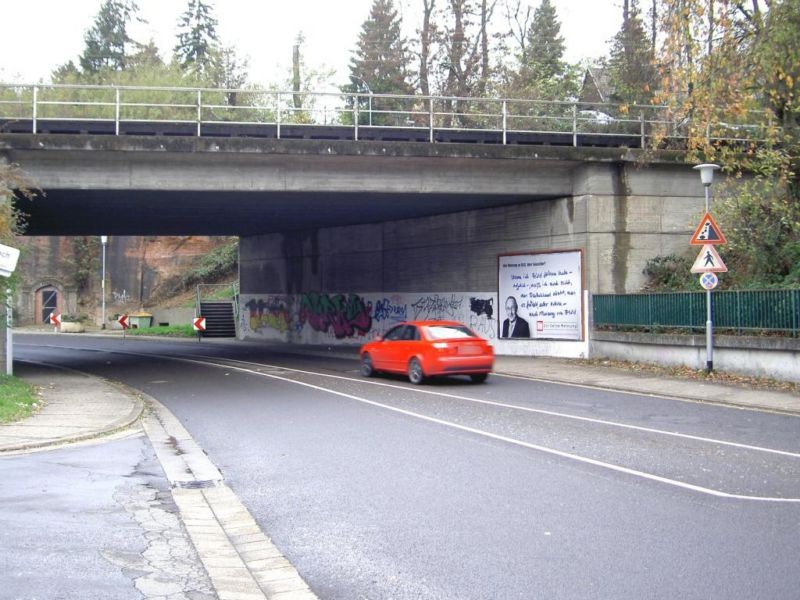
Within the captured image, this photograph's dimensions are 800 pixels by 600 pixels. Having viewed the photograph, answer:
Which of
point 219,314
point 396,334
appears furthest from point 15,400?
point 219,314

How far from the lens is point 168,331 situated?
47.6m

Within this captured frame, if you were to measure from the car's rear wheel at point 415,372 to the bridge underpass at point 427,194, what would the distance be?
6559 mm

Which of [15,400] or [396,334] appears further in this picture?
[396,334]

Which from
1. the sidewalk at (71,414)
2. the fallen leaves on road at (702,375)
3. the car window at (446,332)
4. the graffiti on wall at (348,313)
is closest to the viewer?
the sidewalk at (71,414)

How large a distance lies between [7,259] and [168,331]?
3268cm

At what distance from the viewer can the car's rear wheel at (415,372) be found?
18766 mm

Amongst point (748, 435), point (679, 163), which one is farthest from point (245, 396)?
point (679, 163)

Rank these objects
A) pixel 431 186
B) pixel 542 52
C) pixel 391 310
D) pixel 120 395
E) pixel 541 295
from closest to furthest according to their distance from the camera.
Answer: pixel 120 395 → pixel 431 186 → pixel 541 295 → pixel 391 310 → pixel 542 52

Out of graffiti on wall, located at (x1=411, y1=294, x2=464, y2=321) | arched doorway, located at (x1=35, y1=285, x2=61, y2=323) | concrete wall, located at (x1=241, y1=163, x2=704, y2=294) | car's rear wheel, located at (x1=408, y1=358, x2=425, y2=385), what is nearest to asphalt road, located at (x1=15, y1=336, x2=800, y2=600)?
car's rear wheel, located at (x1=408, y1=358, x2=425, y2=385)

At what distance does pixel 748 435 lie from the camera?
11625 mm

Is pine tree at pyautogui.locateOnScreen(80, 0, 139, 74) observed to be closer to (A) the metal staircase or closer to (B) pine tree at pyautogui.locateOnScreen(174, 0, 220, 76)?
(B) pine tree at pyautogui.locateOnScreen(174, 0, 220, 76)

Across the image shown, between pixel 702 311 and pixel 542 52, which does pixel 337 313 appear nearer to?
pixel 702 311

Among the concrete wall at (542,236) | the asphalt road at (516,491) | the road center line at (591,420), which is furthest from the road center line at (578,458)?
the concrete wall at (542,236)

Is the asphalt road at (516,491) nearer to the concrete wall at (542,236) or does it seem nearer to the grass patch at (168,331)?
the concrete wall at (542,236)
